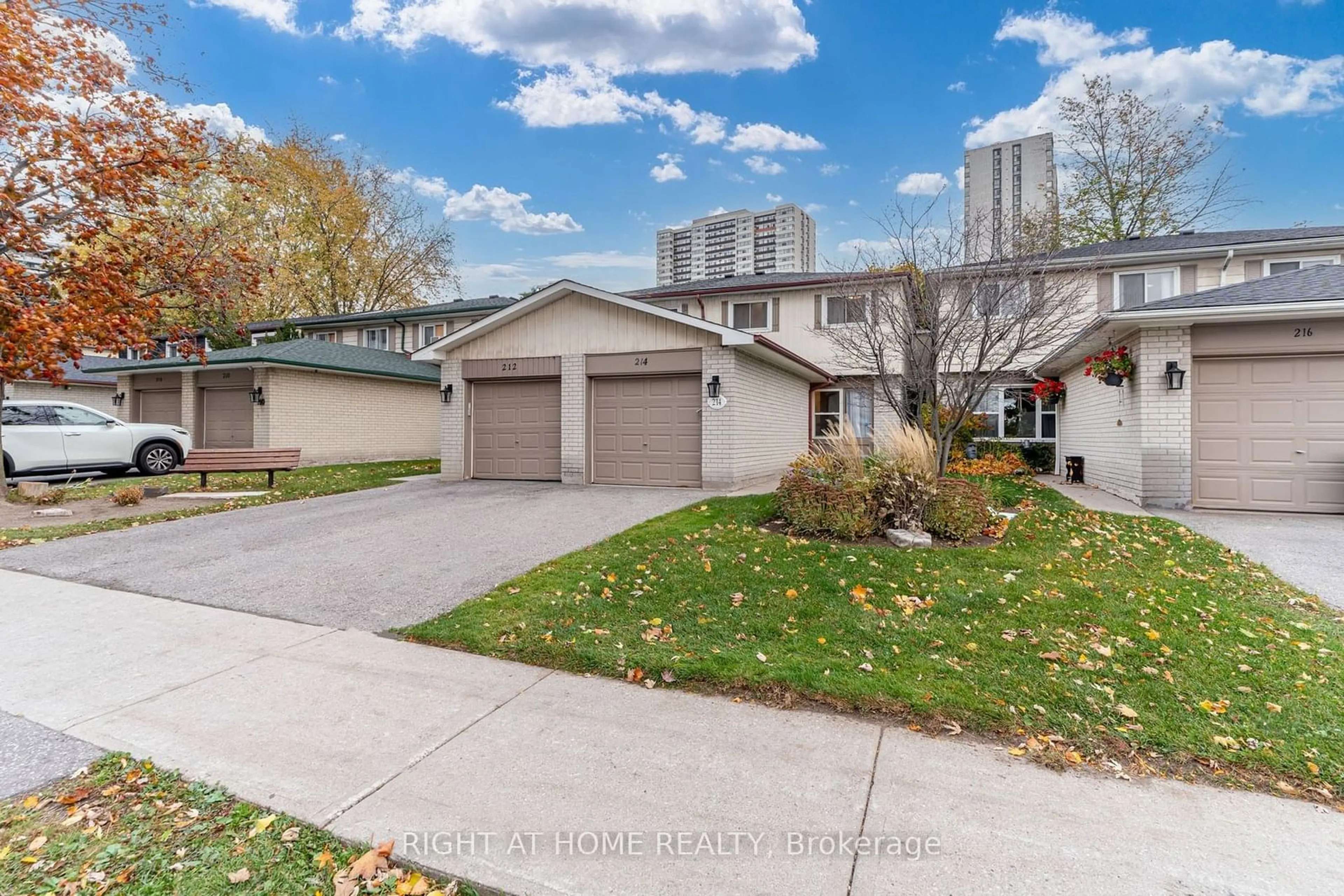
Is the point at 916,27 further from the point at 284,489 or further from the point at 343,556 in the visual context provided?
the point at 284,489

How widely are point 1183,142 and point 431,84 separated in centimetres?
2420

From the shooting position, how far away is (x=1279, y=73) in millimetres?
15398

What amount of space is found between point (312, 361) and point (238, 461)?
5039 mm

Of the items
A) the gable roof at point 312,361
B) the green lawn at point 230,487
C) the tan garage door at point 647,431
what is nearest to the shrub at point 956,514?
the tan garage door at point 647,431

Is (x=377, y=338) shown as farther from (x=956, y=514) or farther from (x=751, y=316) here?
(x=956, y=514)

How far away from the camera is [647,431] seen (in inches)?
451

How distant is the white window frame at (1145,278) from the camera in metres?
15.1

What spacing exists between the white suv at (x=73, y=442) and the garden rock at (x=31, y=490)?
1.39m

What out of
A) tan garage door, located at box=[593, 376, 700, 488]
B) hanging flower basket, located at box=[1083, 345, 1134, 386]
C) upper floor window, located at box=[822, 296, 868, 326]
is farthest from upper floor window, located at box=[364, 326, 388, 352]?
hanging flower basket, located at box=[1083, 345, 1134, 386]

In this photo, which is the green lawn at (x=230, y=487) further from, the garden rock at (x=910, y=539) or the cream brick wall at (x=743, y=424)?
the garden rock at (x=910, y=539)

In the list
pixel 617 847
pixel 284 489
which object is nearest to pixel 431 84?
pixel 284 489

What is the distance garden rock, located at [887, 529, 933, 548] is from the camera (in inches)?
237

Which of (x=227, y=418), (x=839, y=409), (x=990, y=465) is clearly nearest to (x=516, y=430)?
(x=227, y=418)

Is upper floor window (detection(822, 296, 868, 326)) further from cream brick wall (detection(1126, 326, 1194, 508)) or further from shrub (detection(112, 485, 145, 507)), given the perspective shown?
shrub (detection(112, 485, 145, 507))
